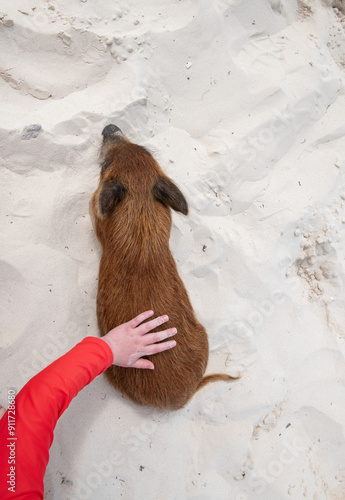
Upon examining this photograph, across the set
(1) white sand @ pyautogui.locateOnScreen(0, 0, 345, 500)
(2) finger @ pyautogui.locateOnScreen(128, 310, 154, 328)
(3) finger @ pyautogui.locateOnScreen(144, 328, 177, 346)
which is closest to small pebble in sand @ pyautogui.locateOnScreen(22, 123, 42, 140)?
(1) white sand @ pyautogui.locateOnScreen(0, 0, 345, 500)

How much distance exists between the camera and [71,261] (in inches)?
98.0

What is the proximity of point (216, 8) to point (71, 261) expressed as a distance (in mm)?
2506

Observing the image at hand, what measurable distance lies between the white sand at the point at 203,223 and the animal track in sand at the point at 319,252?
14 mm

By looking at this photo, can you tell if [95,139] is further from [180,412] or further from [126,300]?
[180,412]

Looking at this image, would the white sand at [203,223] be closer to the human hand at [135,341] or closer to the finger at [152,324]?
the human hand at [135,341]

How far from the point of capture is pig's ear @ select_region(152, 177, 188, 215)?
7.53ft

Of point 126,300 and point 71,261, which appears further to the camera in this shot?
point 71,261

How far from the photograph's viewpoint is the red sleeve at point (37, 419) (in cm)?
155

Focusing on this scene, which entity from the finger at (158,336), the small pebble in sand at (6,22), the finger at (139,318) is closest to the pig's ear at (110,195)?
the finger at (139,318)

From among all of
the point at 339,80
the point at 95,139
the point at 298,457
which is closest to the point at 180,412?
the point at 298,457

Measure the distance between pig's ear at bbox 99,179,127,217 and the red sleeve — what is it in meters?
0.90

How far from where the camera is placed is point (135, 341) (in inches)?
79.1

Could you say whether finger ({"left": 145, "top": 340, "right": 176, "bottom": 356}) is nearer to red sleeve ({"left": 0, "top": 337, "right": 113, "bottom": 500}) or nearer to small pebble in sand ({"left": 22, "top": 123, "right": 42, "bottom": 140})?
red sleeve ({"left": 0, "top": 337, "right": 113, "bottom": 500})

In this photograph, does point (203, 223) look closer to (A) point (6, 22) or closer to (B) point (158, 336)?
(B) point (158, 336)
